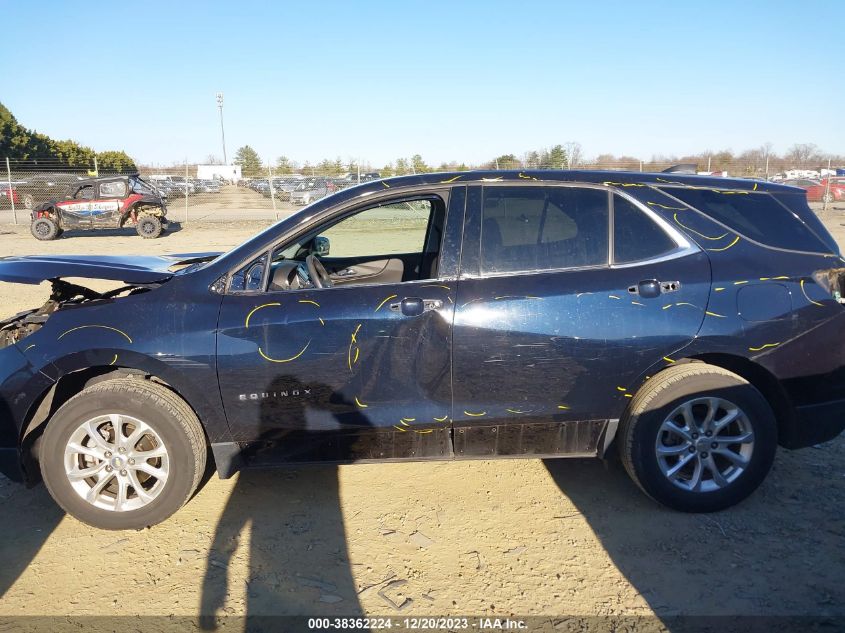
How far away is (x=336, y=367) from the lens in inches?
117

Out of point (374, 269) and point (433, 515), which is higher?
point (374, 269)

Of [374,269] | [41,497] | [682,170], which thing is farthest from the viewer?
[374,269]

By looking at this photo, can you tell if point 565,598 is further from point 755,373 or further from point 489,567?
point 755,373

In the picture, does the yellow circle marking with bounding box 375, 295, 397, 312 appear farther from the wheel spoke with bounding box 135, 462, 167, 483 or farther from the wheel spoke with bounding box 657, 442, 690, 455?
the wheel spoke with bounding box 657, 442, 690, 455

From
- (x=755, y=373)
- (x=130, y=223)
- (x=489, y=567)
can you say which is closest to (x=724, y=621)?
(x=489, y=567)

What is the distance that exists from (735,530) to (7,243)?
19116 millimetres

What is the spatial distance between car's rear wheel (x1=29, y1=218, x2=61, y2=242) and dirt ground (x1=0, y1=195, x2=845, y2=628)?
16180 millimetres

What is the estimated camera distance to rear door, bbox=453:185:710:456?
9.85 ft

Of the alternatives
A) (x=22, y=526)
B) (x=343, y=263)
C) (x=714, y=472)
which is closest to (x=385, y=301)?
(x=343, y=263)

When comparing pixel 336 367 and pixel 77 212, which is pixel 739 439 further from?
pixel 77 212

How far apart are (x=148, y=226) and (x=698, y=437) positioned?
57.6ft

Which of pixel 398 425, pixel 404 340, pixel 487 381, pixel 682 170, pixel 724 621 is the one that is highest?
pixel 682 170

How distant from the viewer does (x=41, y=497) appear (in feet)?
11.5

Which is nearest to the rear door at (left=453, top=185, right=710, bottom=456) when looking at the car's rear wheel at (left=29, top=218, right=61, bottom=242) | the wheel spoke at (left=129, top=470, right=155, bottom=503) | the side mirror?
the side mirror
